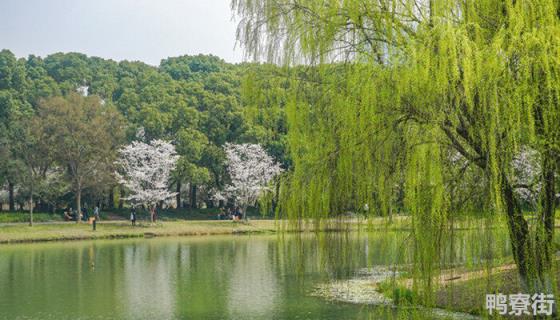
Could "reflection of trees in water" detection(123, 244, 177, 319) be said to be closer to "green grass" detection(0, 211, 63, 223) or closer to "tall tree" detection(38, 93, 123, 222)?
"green grass" detection(0, 211, 63, 223)

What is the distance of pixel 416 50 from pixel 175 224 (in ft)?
99.8

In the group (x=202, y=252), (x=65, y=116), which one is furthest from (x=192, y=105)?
(x=202, y=252)

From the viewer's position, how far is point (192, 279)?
58.1ft

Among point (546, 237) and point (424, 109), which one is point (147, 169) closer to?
point (424, 109)

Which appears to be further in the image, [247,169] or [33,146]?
[247,169]

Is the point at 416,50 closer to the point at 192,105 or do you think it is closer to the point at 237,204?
the point at 237,204

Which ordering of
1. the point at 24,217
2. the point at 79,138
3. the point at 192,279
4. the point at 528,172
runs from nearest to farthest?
the point at 528,172, the point at 192,279, the point at 24,217, the point at 79,138

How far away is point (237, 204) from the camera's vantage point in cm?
4084

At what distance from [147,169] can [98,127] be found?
3.75 meters

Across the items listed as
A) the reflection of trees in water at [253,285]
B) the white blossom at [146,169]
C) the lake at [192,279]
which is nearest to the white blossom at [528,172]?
the lake at [192,279]

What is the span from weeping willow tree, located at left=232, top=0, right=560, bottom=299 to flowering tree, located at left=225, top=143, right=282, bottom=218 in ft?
103

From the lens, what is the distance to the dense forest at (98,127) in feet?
113

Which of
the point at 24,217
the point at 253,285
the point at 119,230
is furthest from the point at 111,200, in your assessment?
the point at 253,285

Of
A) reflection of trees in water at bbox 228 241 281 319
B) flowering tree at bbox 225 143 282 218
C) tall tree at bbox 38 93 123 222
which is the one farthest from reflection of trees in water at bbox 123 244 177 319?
flowering tree at bbox 225 143 282 218
